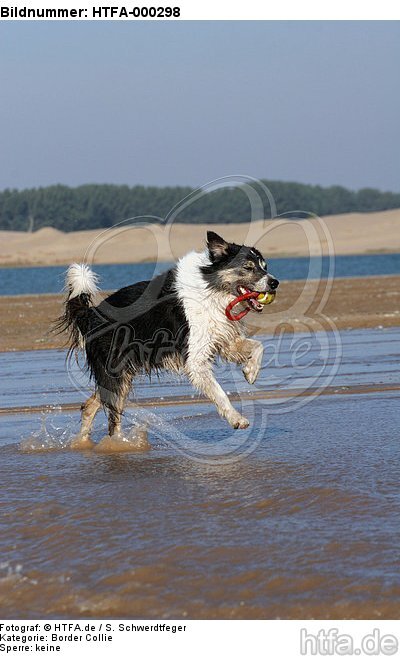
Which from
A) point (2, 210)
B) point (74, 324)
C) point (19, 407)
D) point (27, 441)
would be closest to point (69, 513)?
point (27, 441)

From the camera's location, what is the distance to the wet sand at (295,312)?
16484mm

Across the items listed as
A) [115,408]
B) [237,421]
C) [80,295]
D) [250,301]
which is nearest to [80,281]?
[80,295]

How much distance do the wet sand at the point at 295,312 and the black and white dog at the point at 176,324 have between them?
15.7 feet

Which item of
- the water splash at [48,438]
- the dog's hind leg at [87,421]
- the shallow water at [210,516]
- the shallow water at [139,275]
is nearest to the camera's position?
the shallow water at [210,516]

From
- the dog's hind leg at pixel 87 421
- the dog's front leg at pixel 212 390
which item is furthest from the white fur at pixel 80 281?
the dog's front leg at pixel 212 390

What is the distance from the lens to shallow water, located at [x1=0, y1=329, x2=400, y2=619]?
418 centimetres

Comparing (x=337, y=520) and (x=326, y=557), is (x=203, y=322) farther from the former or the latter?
(x=326, y=557)

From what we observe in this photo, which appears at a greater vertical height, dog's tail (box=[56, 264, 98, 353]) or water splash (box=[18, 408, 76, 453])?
dog's tail (box=[56, 264, 98, 353])

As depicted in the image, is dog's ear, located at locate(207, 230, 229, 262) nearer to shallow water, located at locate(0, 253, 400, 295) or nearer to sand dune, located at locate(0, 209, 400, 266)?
shallow water, located at locate(0, 253, 400, 295)

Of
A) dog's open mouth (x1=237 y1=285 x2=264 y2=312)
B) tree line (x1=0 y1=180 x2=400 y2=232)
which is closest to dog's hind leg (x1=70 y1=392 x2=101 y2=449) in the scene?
Result: dog's open mouth (x1=237 y1=285 x2=264 y2=312)

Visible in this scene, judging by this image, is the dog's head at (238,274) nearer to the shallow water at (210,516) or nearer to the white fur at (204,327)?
the white fur at (204,327)

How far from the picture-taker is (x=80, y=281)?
323 inches

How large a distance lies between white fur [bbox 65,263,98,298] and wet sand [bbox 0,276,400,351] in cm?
461

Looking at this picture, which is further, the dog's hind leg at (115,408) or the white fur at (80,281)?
the white fur at (80,281)
